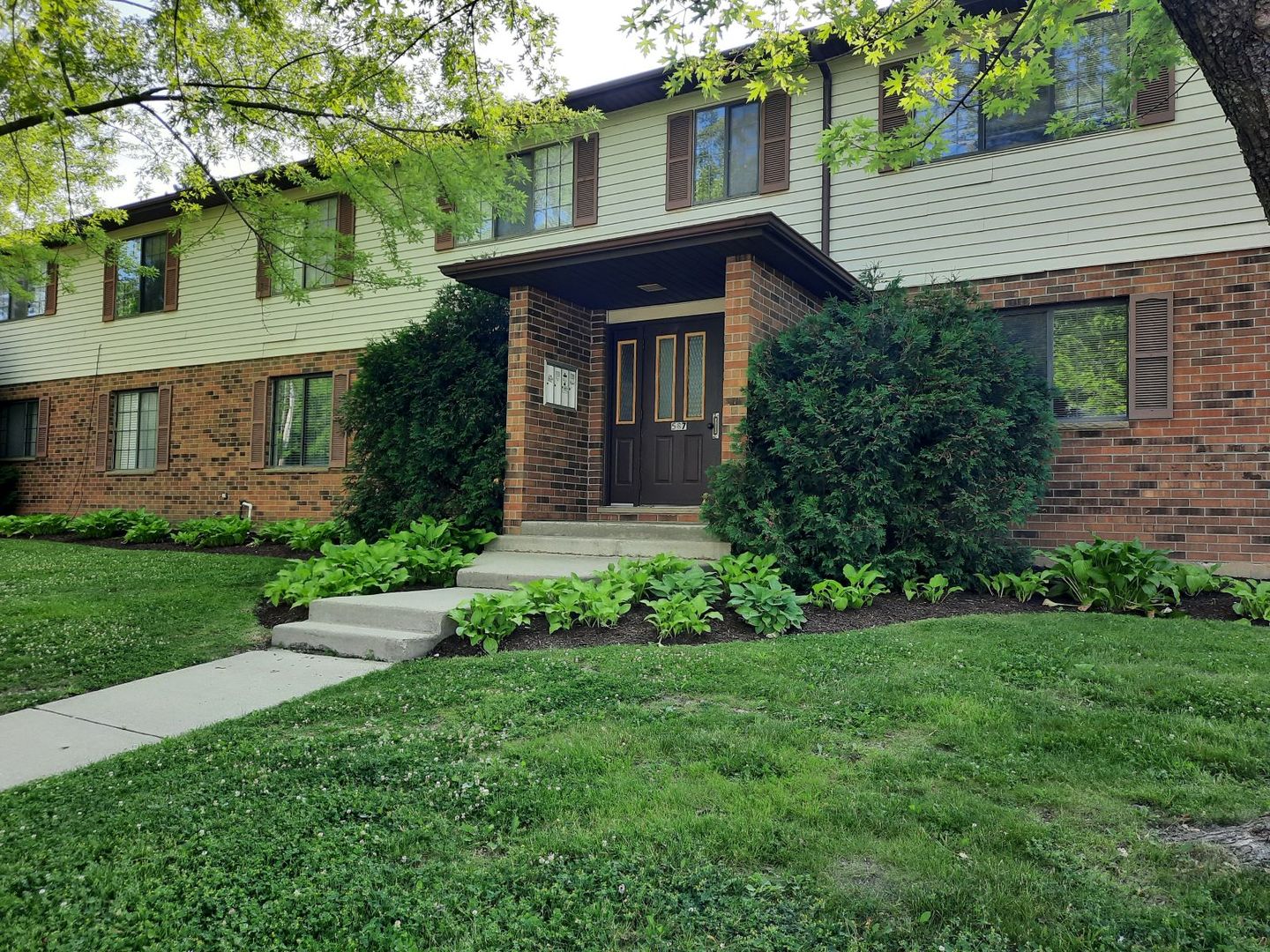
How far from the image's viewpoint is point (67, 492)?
1548 cm

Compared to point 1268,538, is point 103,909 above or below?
below

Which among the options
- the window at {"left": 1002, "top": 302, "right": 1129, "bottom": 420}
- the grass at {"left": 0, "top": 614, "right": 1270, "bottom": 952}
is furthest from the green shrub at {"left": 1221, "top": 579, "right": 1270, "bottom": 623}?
the window at {"left": 1002, "top": 302, "right": 1129, "bottom": 420}

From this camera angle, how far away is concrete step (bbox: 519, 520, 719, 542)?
7.30 meters

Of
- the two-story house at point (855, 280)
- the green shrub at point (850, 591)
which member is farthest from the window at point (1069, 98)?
the green shrub at point (850, 591)

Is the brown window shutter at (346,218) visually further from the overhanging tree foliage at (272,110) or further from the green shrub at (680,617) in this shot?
the green shrub at (680,617)

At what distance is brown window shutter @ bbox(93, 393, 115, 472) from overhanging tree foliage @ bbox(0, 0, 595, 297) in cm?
757

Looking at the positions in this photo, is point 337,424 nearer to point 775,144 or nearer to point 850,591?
point 775,144

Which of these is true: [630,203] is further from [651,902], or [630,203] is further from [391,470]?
[651,902]

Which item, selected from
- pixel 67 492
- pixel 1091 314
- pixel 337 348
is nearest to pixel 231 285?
pixel 337 348

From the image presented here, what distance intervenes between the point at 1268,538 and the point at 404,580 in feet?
24.9

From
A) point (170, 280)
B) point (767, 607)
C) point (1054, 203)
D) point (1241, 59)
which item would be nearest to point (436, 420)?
point (767, 607)

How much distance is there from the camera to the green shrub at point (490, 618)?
5.26 metres

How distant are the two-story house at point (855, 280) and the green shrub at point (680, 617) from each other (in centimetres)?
190

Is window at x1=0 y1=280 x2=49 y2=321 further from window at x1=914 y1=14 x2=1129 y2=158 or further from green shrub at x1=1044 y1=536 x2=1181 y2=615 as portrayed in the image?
green shrub at x1=1044 y1=536 x2=1181 y2=615
